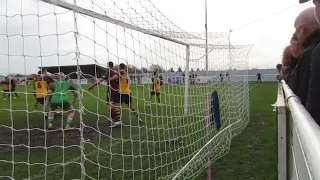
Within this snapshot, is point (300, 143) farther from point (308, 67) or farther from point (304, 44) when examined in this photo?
point (304, 44)

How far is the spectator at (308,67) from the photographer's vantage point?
1.60m

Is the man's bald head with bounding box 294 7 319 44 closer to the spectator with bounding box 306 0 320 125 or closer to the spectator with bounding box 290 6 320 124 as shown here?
the spectator with bounding box 290 6 320 124

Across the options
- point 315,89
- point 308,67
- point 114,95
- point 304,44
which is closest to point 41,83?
point 114,95

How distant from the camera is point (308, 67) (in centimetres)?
203

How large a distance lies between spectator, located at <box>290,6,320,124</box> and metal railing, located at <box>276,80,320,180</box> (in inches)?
4.3

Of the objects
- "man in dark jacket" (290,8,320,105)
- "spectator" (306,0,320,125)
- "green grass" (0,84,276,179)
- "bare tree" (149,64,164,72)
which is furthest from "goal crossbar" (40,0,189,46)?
"spectator" (306,0,320,125)

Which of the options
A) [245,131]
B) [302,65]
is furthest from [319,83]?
[245,131]

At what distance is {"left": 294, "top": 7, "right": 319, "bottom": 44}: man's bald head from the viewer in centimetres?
247

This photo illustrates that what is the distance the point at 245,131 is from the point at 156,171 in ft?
13.3

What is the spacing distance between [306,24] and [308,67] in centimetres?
62

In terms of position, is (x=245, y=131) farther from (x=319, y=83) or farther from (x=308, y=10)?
(x=319, y=83)

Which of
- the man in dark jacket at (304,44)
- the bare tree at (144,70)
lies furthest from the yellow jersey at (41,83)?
the man in dark jacket at (304,44)

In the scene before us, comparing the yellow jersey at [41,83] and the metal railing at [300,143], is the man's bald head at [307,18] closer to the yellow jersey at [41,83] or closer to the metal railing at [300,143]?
the metal railing at [300,143]

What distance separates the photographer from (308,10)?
8.44ft
